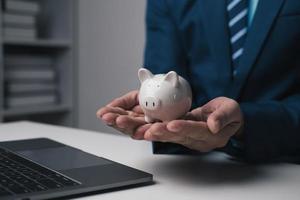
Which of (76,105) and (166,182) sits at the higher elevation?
(166,182)

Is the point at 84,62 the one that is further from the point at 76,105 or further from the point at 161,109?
the point at 161,109

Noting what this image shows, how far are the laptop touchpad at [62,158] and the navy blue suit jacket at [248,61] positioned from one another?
0.11m

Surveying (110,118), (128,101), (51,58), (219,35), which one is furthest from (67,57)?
(110,118)

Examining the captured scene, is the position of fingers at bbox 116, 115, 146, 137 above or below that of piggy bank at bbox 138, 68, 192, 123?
below

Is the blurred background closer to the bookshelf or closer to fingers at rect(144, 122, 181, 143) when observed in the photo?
the bookshelf

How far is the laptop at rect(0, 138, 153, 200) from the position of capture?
0.44 metres

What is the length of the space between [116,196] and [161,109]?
115 millimetres

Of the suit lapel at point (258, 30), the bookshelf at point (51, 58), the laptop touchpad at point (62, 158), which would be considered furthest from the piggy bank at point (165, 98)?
the bookshelf at point (51, 58)

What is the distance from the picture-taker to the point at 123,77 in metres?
1.75

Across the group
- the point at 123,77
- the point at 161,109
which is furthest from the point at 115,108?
the point at 123,77

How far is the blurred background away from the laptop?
3.61 feet

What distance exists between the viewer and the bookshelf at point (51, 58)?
176cm

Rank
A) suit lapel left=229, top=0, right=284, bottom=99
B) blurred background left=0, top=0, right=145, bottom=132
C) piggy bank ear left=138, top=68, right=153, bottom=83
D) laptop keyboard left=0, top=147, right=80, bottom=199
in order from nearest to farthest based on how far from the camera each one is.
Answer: laptop keyboard left=0, top=147, right=80, bottom=199
piggy bank ear left=138, top=68, right=153, bottom=83
suit lapel left=229, top=0, right=284, bottom=99
blurred background left=0, top=0, right=145, bottom=132

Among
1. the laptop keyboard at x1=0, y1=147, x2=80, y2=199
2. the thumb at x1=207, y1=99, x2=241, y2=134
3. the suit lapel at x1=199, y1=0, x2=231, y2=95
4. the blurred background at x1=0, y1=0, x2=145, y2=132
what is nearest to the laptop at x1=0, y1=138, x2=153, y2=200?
the laptop keyboard at x1=0, y1=147, x2=80, y2=199
